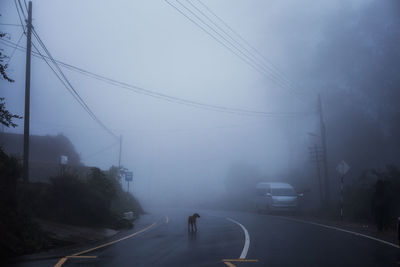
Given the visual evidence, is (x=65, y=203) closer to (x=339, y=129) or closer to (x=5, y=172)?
(x=5, y=172)

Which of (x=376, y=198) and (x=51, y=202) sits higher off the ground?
(x=51, y=202)

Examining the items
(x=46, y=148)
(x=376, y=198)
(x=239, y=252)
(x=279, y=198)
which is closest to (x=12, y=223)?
(x=239, y=252)

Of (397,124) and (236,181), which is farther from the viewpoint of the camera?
(236,181)

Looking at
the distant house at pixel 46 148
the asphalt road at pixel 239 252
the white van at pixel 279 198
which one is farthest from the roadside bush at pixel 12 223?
the distant house at pixel 46 148

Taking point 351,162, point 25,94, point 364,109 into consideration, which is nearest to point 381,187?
point 25,94

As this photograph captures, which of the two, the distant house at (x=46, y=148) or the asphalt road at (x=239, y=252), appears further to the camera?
the distant house at (x=46, y=148)

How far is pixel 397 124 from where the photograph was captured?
37.4m

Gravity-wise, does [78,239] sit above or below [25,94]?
below

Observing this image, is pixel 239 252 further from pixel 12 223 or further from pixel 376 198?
pixel 376 198

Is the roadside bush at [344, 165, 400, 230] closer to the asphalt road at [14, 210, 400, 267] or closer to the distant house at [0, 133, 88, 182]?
the asphalt road at [14, 210, 400, 267]

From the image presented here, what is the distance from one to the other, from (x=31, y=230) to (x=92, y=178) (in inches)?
405

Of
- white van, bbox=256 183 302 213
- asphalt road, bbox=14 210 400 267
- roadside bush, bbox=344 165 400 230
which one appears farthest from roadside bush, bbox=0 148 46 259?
white van, bbox=256 183 302 213

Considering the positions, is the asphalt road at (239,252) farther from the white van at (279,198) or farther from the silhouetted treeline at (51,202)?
the white van at (279,198)

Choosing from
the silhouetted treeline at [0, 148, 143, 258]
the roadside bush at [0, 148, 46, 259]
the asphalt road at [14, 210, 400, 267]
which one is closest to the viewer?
the asphalt road at [14, 210, 400, 267]
